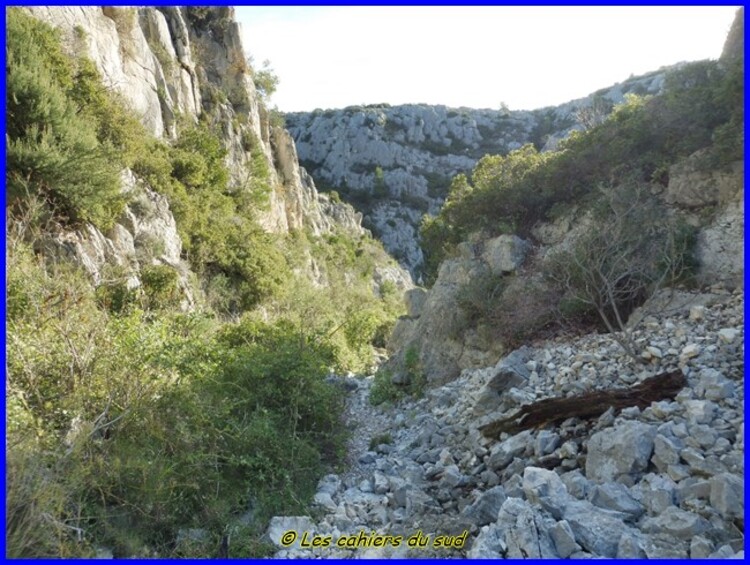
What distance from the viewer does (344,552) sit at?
13.1 ft

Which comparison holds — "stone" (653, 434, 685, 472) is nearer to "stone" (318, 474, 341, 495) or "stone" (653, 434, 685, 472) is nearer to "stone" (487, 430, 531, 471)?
"stone" (487, 430, 531, 471)

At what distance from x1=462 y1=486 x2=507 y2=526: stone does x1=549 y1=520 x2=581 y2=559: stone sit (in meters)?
0.75

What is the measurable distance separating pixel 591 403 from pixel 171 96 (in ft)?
63.6

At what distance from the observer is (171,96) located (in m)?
19.1

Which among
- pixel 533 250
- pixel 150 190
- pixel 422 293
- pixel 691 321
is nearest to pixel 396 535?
pixel 691 321

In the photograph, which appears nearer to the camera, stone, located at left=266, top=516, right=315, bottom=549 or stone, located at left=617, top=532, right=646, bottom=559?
stone, located at left=617, top=532, right=646, bottom=559

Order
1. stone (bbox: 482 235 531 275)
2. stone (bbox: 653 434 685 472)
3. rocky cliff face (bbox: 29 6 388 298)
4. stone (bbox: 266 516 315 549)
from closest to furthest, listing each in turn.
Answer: stone (bbox: 653 434 685 472) → stone (bbox: 266 516 315 549) → stone (bbox: 482 235 531 275) → rocky cliff face (bbox: 29 6 388 298)

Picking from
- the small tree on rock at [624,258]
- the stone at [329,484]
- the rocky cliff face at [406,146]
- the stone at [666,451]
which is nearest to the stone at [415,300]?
the small tree on rock at [624,258]

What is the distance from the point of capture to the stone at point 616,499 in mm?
3573

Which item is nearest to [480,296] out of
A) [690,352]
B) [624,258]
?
[624,258]

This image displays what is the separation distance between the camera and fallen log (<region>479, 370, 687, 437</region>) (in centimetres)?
513

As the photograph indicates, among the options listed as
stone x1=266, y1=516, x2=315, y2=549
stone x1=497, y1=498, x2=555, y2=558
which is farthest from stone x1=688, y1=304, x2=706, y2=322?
stone x1=266, y1=516, x2=315, y2=549

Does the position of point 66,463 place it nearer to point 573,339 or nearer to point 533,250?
point 573,339

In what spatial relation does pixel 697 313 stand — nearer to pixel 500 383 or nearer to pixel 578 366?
pixel 578 366
